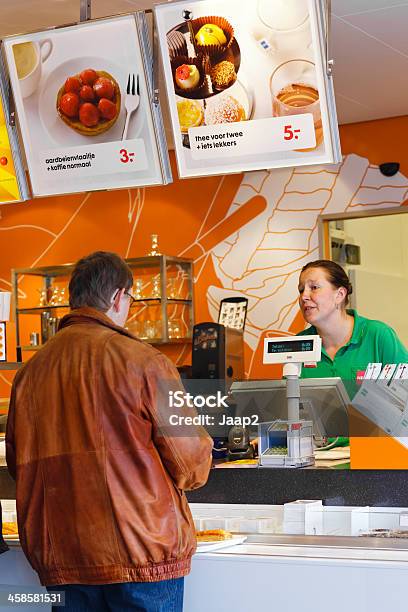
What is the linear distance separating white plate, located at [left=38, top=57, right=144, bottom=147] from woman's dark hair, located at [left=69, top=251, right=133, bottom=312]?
3.47 feet

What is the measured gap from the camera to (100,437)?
2375 millimetres

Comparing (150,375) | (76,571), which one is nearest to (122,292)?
(150,375)

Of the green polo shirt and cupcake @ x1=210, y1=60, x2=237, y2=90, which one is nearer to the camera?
cupcake @ x1=210, y1=60, x2=237, y2=90

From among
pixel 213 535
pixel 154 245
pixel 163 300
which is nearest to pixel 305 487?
pixel 213 535

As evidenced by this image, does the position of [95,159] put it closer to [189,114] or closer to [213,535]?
[189,114]

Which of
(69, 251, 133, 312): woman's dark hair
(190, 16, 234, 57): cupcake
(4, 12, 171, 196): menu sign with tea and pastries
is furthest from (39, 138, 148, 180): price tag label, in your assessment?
(69, 251, 133, 312): woman's dark hair

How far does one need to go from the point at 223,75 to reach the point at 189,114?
0.19 metres

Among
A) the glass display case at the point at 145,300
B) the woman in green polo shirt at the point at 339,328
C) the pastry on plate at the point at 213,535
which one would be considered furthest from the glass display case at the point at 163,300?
the pastry on plate at the point at 213,535

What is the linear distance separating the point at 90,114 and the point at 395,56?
2.34 m

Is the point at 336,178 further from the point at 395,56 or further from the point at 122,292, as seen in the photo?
the point at 122,292

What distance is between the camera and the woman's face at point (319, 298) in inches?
164

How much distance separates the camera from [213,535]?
2.73 meters

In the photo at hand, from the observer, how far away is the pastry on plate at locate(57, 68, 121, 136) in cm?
347

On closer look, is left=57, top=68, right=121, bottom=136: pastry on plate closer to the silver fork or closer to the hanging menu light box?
the silver fork
